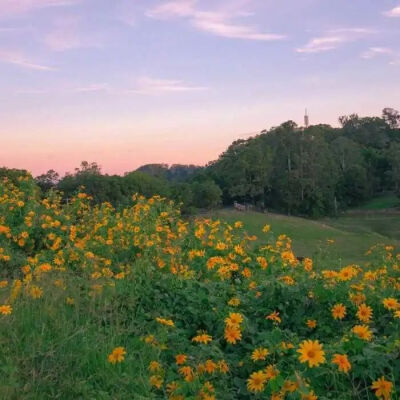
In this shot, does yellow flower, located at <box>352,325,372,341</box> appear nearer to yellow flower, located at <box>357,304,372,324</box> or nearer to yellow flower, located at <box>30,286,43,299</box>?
yellow flower, located at <box>357,304,372,324</box>

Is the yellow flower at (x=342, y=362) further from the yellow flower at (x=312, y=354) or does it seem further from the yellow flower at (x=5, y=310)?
the yellow flower at (x=5, y=310)

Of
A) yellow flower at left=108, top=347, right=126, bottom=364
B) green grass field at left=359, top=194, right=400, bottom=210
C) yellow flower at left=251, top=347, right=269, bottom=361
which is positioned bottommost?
green grass field at left=359, top=194, right=400, bottom=210

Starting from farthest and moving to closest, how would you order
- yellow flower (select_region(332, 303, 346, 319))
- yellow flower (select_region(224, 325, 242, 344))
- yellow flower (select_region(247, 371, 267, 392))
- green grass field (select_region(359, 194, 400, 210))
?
green grass field (select_region(359, 194, 400, 210))
yellow flower (select_region(332, 303, 346, 319))
yellow flower (select_region(224, 325, 242, 344))
yellow flower (select_region(247, 371, 267, 392))

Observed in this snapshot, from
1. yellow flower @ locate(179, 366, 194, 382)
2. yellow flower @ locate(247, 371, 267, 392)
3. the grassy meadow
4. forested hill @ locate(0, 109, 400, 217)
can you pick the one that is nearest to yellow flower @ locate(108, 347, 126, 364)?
the grassy meadow

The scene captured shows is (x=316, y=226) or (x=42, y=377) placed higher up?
(x=42, y=377)

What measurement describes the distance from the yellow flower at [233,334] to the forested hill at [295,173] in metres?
39.2

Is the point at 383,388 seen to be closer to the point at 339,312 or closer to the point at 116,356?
the point at 339,312

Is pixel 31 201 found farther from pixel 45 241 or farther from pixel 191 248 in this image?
pixel 191 248

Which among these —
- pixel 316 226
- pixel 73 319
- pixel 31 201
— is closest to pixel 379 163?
pixel 316 226

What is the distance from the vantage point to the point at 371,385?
2.69 metres

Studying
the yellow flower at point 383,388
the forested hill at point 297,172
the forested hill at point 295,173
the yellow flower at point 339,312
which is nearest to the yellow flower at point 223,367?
the yellow flower at point 383,388

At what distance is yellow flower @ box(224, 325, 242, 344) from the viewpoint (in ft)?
10.2

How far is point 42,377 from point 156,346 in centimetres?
61

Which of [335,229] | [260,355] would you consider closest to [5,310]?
[260,355]
